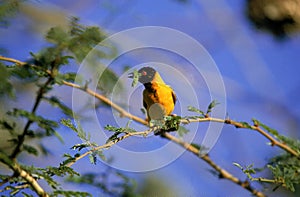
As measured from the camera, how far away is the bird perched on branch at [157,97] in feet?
5.13

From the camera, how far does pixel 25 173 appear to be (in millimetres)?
804

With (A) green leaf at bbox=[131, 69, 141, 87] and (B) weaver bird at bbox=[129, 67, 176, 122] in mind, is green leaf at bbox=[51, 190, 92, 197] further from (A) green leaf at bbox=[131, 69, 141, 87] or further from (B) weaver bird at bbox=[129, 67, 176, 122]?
(B) weaver bird at bbox=[129, 67, 176, 122]

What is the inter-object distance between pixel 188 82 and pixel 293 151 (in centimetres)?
34

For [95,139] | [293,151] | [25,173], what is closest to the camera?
[25,173]

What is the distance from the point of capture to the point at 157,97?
163 centimetres

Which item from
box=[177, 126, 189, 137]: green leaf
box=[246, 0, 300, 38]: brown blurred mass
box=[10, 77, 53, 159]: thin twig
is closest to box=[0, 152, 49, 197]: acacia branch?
box=[10, 77, 53, 159]: thin twig

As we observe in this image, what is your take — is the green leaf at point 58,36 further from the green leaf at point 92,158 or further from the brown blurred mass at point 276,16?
the brown blurred mass at point 276,16

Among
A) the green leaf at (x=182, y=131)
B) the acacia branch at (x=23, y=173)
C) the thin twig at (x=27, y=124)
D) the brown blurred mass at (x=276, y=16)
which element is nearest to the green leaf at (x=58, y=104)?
the thin twig at (x=27, y=124)

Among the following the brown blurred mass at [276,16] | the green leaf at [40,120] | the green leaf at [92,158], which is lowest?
the green leaf at [92,158]

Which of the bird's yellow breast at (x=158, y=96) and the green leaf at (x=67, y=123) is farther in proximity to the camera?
the bird's yellow breast at (x=158, y=96)

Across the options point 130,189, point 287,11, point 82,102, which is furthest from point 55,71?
point 287,11

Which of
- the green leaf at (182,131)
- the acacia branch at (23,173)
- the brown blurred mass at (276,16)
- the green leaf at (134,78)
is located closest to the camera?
the acacia branch at (23,173)

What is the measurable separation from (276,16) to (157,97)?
1803 millimetres

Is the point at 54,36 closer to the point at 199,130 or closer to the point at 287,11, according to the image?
the point at 199,130
